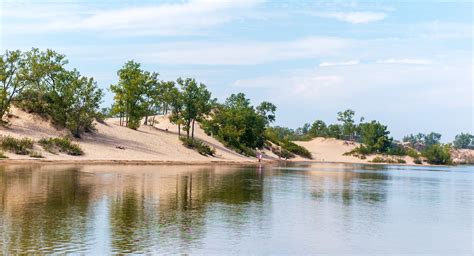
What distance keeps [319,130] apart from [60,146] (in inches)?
4861

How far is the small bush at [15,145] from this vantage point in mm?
67688

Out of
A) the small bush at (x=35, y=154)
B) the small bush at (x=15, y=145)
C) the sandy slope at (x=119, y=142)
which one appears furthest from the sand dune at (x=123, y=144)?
the small bush at (x=15, y=145)

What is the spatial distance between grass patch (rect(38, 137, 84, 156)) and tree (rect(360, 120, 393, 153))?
102 m

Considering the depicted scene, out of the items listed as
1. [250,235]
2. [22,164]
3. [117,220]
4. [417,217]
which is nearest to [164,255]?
[250,235]

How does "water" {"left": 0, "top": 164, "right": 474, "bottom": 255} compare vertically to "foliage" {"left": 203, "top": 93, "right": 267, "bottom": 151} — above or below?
below

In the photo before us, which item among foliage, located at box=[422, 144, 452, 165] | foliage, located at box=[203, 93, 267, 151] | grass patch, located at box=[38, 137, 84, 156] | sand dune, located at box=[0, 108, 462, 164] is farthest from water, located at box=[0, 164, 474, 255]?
foliage, located at box=[422, 144, 452, 165]

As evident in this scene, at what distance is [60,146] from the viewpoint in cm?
7425

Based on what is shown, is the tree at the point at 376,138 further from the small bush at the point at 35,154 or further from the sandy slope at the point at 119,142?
the small bush at the point at 35,154

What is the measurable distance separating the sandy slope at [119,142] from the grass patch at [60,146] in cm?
124

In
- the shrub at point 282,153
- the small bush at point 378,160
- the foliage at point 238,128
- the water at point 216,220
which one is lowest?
the water at point 216,220

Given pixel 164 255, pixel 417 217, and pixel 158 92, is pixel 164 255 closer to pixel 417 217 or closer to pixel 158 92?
pixel 417 217

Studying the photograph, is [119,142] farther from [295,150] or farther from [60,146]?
[295,150]

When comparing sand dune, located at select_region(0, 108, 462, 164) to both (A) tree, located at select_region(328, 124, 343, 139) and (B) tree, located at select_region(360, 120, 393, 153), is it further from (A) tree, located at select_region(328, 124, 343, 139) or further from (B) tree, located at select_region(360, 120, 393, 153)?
(A) tree, located at select_region(328, 124, 343, 139)

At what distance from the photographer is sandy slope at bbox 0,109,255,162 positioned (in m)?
76.4
